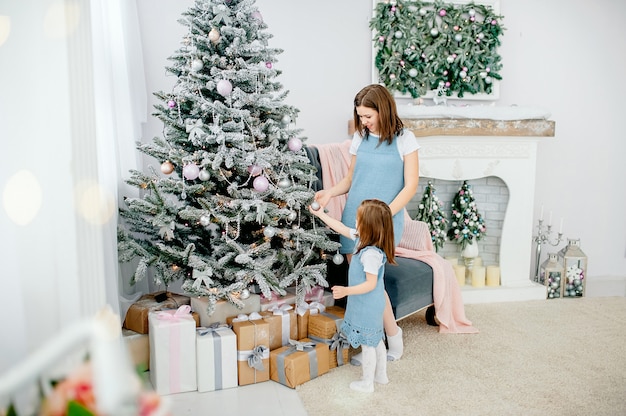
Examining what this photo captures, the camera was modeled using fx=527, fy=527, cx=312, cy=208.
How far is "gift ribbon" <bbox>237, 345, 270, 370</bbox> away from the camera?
232cm

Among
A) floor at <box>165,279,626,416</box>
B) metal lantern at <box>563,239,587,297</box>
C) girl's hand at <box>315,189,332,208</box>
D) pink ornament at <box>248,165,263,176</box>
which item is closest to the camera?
floor at <box>165,279,626,416</box>

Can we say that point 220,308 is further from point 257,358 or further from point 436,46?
point 436,46

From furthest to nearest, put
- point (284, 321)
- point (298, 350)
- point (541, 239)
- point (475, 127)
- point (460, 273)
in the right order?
point (541, 239) → point (460, 273) → point (475, 127) → point (284, 321) → point (298, 350)

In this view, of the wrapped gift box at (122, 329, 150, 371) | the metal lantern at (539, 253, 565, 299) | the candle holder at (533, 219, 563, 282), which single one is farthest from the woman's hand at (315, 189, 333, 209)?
the candle holder at (533, 219, 563, 282)

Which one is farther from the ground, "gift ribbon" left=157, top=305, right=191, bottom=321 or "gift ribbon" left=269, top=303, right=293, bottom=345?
"gift ribbon" left=157, top=305, right=191, bottom=321

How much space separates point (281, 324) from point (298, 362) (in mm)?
231

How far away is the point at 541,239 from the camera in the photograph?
413 cm

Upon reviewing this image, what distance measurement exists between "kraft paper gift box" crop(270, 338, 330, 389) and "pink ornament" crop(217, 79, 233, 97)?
119 centimetres

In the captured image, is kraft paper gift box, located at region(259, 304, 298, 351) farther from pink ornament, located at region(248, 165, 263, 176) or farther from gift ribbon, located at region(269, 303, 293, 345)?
pink ornament, located at region(248, 165, 263, 176)

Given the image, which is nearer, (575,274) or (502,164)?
(502,164)

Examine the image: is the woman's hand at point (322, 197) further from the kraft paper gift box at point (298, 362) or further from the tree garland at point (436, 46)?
the tree garland at point (436, 46)

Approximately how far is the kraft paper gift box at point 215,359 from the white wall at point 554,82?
186cm

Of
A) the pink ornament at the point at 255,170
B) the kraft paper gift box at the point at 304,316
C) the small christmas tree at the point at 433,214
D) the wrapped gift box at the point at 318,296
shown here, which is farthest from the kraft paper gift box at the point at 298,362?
the small christmas tree at the point at 433,214

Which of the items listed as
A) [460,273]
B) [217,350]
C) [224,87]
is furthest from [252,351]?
[460,273]
